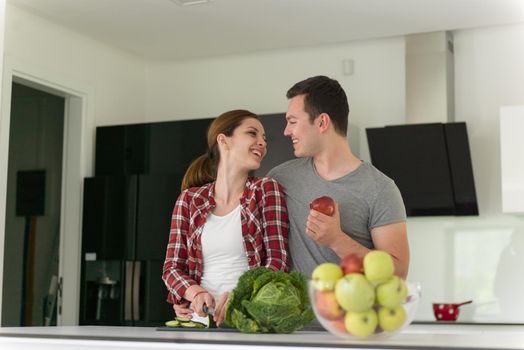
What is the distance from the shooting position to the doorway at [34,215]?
18.1 feet

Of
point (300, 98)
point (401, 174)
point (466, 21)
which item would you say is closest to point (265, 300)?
point (300, 98)

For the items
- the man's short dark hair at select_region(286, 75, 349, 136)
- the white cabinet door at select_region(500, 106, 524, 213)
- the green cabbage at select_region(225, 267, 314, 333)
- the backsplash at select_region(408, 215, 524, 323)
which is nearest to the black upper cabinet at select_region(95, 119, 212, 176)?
the backsplash at select_region(408, 215, 524, 323)

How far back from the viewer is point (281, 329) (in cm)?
210

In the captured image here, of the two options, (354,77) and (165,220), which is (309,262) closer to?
(165,220)

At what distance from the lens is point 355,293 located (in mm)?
1747

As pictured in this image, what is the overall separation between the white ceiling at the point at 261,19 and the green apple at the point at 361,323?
3.06 metres

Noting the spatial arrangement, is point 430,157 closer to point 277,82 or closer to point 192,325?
point 277,82

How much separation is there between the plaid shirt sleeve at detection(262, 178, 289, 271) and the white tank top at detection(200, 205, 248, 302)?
9cm

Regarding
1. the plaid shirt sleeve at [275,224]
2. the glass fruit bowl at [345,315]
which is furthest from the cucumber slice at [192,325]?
the glass fruit bowl at [345,315]

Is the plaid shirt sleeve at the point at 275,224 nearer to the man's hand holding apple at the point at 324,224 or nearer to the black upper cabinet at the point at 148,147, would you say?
the man's hand holding apple at the point at 324,224

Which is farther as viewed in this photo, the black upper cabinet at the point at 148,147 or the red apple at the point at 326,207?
the black upper cabinet at the point at 148,147

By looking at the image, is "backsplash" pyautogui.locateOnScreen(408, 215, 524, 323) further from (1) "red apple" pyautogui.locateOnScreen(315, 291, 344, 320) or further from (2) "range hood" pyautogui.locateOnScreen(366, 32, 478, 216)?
(1) "red apple" pyautogui.locateOnScreen(315, 291, 344, 320)

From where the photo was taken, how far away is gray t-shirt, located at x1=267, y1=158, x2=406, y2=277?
2.54 meters

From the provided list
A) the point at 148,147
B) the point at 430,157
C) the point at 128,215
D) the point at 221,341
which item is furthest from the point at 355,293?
the point at 148,147
